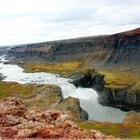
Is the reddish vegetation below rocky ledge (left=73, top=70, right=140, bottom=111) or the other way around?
the other way around

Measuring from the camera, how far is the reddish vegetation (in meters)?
18.5

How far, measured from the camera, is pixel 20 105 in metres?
24.0

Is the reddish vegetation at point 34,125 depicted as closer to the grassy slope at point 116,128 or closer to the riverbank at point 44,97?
the grassy slope at point 116,128

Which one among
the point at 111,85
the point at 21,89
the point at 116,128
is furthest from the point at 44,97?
the point at 116,128

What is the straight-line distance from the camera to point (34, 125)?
1981 cm

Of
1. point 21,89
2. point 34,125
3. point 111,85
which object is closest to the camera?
point 34,125

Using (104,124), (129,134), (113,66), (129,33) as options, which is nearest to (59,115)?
(129,134)

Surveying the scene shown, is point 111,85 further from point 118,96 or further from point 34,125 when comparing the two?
point 34,125

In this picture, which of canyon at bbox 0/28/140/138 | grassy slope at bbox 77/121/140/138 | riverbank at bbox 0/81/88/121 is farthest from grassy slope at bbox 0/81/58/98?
grassy slope at bbox 77/121/140/138

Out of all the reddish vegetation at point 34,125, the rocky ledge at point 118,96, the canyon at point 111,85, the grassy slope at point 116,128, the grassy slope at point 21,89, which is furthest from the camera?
the grassy slope at point 21,89

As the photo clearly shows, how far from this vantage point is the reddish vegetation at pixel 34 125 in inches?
727

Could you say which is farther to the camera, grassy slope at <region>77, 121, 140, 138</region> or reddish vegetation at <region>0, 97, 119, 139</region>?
grassy slope at <region>77, 121, 140, 138</region>

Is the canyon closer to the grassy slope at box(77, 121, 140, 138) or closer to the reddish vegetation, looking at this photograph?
the grassy slope at box(77, 121, 140, 138)

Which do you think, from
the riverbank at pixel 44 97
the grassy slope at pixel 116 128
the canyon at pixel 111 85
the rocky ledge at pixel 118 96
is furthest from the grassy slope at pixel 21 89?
the grassy slope at pixel 116 128
